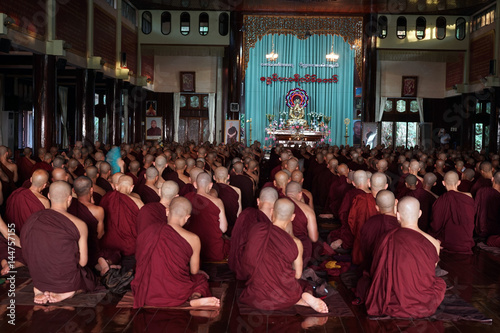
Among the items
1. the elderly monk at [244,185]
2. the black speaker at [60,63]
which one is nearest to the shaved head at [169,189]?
the elderly monk at [244,185]

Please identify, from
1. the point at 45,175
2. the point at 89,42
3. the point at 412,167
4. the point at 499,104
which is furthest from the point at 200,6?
the point at 45,175

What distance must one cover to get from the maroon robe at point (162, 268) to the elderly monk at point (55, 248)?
0.54m

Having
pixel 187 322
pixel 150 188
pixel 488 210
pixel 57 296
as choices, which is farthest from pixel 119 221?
pixel 488 210

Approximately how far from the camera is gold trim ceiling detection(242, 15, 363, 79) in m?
23.1

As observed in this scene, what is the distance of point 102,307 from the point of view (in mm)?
4812

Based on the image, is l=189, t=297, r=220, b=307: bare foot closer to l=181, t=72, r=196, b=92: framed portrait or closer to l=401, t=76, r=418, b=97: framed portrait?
l=181, t=72, r=196, b=92: framed portrait

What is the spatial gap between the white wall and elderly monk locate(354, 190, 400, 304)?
20290 millimetres

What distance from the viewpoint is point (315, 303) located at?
4.75m

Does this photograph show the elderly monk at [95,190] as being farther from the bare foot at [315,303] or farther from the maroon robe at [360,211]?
the bare foot at [315,303]

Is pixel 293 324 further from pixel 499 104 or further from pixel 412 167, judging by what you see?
pixel 499 104

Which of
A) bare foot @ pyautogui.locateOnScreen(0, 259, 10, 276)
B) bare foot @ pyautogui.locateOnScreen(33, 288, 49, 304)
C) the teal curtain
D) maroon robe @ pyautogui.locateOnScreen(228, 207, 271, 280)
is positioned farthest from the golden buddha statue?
bare foot @ pyautogui.locateOnScreen(33, 288, 49, 304)

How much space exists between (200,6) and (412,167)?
16242 mm

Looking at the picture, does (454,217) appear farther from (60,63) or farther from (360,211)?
(60,63)

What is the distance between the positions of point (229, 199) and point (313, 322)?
10.4ft
